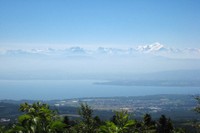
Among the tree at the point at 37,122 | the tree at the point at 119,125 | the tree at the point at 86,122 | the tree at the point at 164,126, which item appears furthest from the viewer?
the tree at the point at 164,126

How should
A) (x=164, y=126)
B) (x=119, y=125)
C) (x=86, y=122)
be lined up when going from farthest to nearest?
(x=164, y=126)
(x=86, y=122)
(x=119, y=125)

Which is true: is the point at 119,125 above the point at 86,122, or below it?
above

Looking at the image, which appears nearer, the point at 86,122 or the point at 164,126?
the point at 86,122

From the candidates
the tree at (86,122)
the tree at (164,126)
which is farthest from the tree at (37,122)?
the tree at (164,126)

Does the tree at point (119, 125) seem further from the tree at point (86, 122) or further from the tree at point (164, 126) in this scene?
the tree at point (164, 126)

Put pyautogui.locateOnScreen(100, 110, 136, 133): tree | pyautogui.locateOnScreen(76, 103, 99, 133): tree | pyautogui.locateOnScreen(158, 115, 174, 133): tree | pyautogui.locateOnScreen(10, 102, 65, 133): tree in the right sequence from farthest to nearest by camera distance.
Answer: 1. pyautogui.locateOnScreen(158, 115, 174, 133): tree
2. pyautogui.locateOnScreen(76, 103, 99, 133): tree
3. pyautogui.locateOnScreen(100, 110, 136, 133): tree
4. pyautogui.locateOnScreen(10, 102, 65, 133): tree

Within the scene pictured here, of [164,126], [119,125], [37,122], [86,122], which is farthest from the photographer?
[164,126]

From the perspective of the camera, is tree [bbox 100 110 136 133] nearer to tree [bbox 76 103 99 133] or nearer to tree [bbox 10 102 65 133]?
tree [bbox 10 102 65 133]

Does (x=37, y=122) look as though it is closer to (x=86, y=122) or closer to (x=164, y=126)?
(x=86, y=122)

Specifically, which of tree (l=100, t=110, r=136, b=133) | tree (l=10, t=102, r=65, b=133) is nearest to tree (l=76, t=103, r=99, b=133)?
tree (l=100, t=110, r=136, b=133)

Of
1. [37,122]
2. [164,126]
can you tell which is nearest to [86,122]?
[37,122]

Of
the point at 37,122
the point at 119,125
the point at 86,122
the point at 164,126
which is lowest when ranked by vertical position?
the point at 164,126
